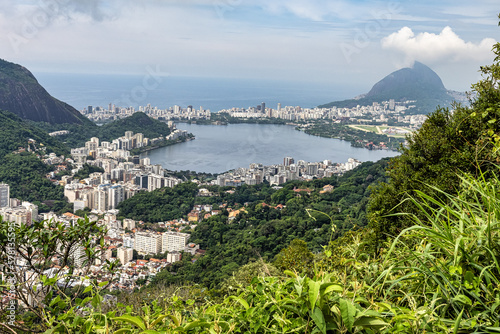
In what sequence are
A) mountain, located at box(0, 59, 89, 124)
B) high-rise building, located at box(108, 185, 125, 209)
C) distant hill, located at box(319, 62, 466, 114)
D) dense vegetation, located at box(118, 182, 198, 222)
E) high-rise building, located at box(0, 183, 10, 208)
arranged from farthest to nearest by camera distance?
distant hill, located at box(319, 62, 466, 114) → mountain, located at box(0, 59, 89, 124) → high-rise building, located at box(108, 185, 125, 209) → dense vegetation, located at box(118, 182, 198, 222) → high-rise building, located at box(0, 183, 10, 208)

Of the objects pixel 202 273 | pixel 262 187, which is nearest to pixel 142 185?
pixel 262 187

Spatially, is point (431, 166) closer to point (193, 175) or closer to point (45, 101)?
point (193, 175)

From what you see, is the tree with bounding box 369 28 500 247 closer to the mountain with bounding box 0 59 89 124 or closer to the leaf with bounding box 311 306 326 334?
the leaf with bounding box 311 306 326 334

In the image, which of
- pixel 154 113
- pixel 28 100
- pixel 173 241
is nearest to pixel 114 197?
pixel 173 241

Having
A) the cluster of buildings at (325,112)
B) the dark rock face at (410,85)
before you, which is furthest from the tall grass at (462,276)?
the dark rock face at (410,85)

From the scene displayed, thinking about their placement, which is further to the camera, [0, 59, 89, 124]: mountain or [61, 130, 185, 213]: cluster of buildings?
[0, 59, 89, 124]: mountain

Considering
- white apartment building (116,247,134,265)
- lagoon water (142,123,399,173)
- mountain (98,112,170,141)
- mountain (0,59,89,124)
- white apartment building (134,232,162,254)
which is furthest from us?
mountain (98,112,170,141)

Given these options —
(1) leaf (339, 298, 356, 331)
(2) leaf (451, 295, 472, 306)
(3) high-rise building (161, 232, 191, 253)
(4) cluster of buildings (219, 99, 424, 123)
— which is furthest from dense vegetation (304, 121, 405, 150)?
(1) leaf (339, 298, 356, 331)
